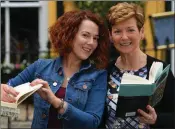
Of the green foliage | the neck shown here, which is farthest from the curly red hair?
the green foliage

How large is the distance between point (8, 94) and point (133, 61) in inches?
28.9

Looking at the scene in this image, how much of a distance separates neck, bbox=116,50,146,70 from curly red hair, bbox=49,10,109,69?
4.2 inches

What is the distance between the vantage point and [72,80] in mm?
2350

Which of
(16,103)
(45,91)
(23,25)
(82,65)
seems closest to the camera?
(16,103)

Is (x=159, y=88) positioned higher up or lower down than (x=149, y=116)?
higher up

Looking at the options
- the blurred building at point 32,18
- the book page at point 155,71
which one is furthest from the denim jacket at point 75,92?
the blurred building at point 32,18

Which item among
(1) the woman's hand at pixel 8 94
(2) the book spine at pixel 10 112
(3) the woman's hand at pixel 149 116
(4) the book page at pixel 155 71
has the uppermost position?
(4) the book page at pixel 155 71

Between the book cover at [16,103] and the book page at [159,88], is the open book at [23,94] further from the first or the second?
the book page at [159,88]

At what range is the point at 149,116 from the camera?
234cm

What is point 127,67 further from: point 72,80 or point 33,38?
point 33,38

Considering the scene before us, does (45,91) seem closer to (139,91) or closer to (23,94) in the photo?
(23,94)

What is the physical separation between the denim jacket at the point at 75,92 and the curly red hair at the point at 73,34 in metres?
0.06

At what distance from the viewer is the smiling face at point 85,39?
2326 mm

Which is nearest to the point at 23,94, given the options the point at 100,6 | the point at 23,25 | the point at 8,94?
the point at 8,94
